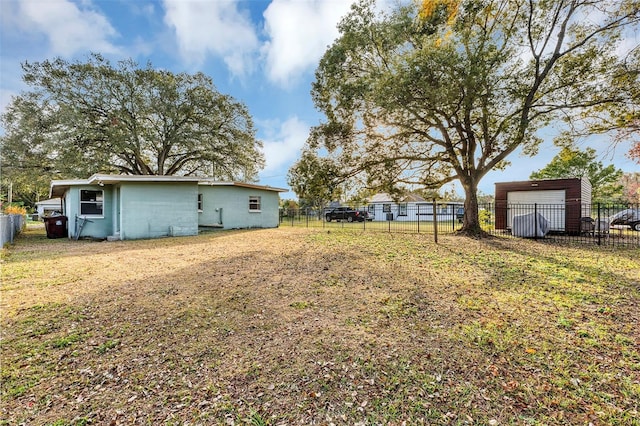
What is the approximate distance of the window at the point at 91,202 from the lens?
40.7 feet

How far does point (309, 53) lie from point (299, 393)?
1296 cm

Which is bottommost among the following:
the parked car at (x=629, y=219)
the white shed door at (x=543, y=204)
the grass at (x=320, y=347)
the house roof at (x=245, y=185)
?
the grass at (x=320, y=347)

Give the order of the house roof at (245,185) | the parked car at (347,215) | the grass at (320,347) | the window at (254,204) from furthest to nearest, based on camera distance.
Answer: the parked car at (347,215) < the window at (254,204) < the house roof at (245,185) < the grass at (320,347)

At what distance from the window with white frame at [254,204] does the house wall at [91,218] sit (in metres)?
6.93

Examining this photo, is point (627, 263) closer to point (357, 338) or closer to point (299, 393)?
point (357, 338)

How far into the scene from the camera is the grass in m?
2.18

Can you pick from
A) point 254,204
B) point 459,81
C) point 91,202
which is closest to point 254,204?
point 254,204

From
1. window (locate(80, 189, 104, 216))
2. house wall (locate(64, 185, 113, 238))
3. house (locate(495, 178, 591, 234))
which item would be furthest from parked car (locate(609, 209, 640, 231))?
window (locate(80, 189, 104, 216))

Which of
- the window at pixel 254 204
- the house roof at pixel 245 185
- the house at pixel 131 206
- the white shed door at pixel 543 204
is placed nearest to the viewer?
the house at pixel 131 206

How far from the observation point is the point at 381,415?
6.95ft

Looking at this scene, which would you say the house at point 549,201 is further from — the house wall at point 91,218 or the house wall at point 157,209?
the house wall at point 91,218

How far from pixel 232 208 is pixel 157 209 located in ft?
14.8

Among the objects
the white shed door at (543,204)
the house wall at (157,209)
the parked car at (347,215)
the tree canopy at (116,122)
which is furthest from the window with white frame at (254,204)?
the white shed door at (543,204)

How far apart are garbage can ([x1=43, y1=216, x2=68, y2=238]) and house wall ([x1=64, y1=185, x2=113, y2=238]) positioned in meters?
0.25
